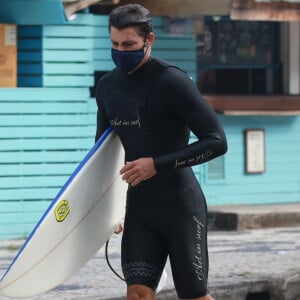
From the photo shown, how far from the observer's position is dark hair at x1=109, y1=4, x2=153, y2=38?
18.1ft

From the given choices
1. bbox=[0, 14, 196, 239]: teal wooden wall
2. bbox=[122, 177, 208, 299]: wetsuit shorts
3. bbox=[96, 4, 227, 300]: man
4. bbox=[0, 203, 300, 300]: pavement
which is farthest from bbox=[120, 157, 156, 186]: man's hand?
bbox=[0, 14, 196, 239]: teal wooden wall

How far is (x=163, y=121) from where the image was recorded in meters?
5.62

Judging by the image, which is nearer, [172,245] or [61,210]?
[172,245]

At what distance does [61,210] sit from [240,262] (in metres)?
4.30

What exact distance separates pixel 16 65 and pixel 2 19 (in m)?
0.50

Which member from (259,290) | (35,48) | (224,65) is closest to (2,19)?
(35,48)

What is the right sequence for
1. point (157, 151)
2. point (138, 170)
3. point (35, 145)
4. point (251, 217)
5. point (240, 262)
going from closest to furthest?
point (138, 170)
point (157, 151)
point (240, 262)
point (35, 145)
point (251, 217)

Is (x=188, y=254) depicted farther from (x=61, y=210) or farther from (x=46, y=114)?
(x=46, y=114)

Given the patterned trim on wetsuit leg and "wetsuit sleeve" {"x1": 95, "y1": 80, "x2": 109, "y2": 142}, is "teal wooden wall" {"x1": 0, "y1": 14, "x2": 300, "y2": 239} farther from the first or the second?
the patterned trim on wetsuit leg

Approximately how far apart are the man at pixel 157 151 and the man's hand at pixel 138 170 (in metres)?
0.01

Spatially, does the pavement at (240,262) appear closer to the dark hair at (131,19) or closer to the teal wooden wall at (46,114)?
the teal wooden wall at (46,114)

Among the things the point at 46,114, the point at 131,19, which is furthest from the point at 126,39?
the point at 46,114

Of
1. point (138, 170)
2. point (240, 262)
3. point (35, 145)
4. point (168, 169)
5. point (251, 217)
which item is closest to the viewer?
point (138, 170)

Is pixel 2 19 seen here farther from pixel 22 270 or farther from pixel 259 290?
pixel 22 270
